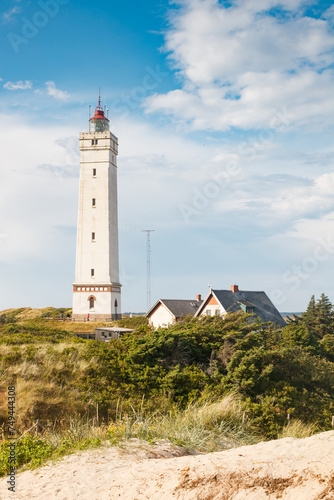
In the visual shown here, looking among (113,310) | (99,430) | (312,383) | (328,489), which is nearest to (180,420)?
(99,430)

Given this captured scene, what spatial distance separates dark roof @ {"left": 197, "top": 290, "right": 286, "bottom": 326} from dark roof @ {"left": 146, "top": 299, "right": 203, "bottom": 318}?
3.58m

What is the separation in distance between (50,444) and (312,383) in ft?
35.4

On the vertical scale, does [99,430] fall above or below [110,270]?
below

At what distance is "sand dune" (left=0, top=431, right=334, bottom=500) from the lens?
4.66m

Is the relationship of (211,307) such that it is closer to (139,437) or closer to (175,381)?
(175,381)

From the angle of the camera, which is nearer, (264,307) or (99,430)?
(99,430)

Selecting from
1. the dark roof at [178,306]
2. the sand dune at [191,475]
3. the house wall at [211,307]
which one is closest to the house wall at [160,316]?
the dark roof at [178,306]

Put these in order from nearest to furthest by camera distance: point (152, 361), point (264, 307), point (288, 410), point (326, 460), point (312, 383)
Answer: point (326, 460) → point (288, 410) → point (152, 361) → point (312, 383) → point (264, 307)

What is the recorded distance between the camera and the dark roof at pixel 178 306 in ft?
115

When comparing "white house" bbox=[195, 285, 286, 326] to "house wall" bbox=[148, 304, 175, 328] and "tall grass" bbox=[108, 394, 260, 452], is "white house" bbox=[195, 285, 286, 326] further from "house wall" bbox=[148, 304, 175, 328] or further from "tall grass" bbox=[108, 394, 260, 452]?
"tall grass" bbox=[108, 394, 260, 452]

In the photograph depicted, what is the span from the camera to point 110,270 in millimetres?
44438

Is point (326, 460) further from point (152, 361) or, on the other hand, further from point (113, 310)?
point (113, 310)

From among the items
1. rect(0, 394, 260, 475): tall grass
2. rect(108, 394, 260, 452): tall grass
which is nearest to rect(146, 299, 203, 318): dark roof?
rect(108, 394, 260, 452): tall grass

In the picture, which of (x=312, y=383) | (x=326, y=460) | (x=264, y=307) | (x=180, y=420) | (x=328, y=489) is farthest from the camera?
(x=264, y=307)
